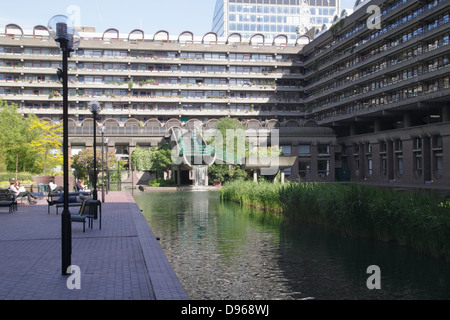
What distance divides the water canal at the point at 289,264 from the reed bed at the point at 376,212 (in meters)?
0.50

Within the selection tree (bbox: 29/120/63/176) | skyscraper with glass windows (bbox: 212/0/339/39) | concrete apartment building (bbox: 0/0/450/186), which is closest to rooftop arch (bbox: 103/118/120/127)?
concrete apartment building (bbox: 0/0/450/186)

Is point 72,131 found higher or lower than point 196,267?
higher

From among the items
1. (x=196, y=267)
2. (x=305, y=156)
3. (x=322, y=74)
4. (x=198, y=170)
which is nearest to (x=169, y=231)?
(x=196, y=267)

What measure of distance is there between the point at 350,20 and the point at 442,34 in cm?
2026

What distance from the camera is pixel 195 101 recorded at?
84375 mm

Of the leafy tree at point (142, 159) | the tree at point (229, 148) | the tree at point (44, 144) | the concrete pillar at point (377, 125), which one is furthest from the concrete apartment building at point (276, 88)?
the tree at point (44, 144)

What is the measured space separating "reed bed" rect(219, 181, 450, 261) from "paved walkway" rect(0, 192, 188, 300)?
7184 mm

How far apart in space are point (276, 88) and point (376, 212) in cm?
7257

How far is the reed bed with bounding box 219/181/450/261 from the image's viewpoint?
12633mm

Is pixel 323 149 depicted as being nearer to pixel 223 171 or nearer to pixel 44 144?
pixel 223 171

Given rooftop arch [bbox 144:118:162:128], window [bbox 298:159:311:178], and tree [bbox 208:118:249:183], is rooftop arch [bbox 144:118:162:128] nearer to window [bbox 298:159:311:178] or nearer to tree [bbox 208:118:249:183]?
tree [bbox 208:118:249:183]

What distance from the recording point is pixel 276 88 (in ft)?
283

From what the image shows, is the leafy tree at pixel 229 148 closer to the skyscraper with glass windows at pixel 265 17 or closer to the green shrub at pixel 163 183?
the green shrub at pixel 163 183
